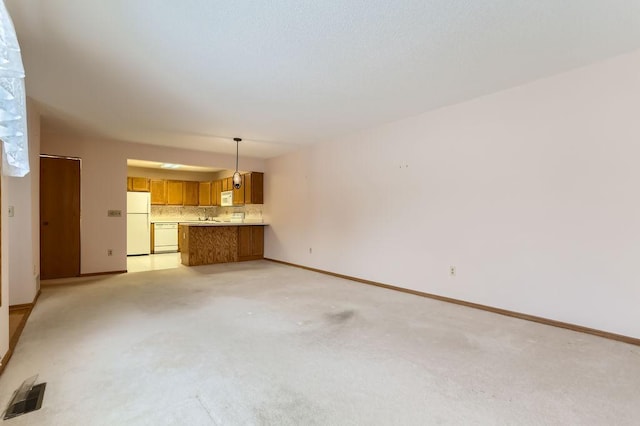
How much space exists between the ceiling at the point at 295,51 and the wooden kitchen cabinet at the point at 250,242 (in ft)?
11.6

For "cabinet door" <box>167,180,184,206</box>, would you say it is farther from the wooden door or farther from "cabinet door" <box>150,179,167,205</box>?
the wooden door

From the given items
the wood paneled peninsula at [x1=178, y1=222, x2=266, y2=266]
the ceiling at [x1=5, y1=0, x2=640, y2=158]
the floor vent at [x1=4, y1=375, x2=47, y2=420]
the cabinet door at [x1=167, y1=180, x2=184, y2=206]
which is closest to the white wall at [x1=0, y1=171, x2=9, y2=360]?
the floor vent at [x1=4, y1=375, x2=47, y2=420]

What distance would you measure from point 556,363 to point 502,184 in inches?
74.1

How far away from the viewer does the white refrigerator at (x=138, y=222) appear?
7.61 metres

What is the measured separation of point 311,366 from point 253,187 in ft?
18.6

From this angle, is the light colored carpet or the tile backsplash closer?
the light colored carpet

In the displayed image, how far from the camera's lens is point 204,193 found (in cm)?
899

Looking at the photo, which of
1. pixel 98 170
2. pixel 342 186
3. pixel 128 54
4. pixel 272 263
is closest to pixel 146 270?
pixel 98 170

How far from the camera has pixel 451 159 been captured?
3914 millimetres

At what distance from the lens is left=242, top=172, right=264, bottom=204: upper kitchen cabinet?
7371 mm

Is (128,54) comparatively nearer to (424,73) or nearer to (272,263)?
(424,73)

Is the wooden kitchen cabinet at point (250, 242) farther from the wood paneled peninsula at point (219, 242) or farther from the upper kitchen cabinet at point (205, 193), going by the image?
the upper kitchen cabinet at point (205, 193)

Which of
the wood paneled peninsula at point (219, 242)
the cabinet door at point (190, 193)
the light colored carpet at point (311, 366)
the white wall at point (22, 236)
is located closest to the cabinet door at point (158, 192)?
the cabinet door at point (190, 193)

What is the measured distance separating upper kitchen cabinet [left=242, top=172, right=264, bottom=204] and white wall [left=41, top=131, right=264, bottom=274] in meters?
2.27
